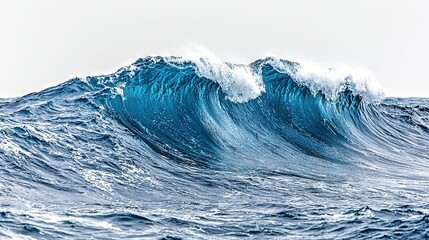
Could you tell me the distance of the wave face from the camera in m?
15.0

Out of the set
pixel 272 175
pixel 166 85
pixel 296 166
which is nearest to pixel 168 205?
pixel 272 175

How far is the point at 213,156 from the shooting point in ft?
76.7

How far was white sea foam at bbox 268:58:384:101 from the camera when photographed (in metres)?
30.6

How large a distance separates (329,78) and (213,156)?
376 inches

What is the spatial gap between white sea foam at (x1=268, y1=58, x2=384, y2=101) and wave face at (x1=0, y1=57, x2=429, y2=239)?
0.06 meters

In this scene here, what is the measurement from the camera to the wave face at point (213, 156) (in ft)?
49.3

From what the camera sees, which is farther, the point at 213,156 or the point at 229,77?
the point at 229,77

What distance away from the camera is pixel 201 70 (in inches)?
1126

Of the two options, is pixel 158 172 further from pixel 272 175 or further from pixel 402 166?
pixel 402 166

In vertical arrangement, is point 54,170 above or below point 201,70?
below

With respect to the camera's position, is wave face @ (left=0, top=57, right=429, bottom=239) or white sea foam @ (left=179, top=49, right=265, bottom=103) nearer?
wave face @ (left=0, top=57, right=429, bottom=239)

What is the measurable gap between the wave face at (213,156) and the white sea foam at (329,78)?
6 cm

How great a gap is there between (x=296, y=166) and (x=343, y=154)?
2.92 m

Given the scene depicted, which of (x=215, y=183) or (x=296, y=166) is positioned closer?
(x=215, y=183)
